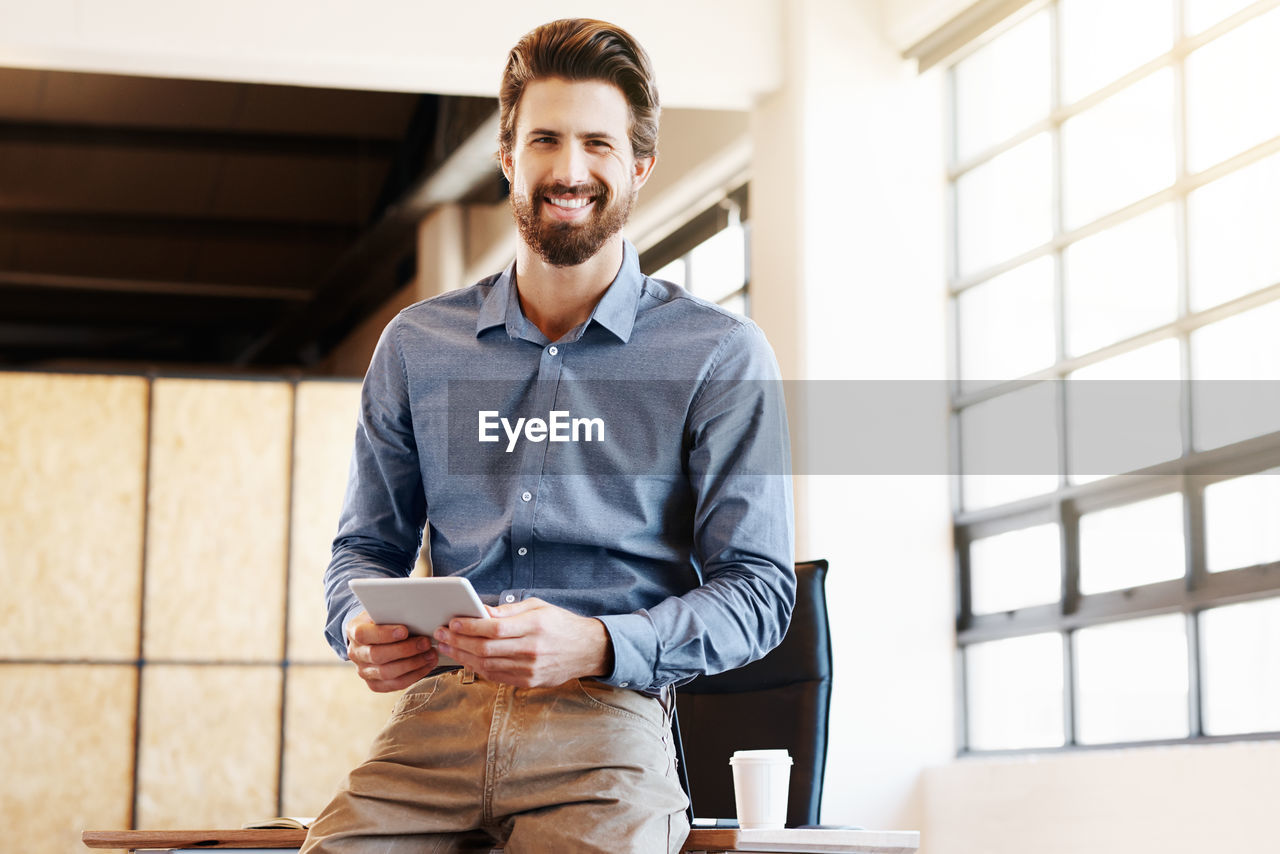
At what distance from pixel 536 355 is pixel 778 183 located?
2.85 metres

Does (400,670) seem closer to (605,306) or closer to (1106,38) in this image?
(605,306)

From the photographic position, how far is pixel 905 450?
4180 mm

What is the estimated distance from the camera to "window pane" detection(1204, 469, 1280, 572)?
3031mm

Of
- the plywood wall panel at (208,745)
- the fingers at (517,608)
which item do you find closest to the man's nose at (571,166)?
the fingers at (517,608)

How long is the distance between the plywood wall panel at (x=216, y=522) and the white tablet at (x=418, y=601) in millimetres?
4137

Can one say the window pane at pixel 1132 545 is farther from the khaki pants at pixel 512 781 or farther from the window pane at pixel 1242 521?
the khaki pants at pixel 512 781

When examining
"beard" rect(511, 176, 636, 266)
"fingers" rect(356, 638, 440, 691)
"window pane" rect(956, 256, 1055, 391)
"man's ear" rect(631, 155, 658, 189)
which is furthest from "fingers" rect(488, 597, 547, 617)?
"window pane" rect(956, 256, 1055, 391)

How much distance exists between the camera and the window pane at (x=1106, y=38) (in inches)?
140

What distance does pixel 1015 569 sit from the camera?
3994mm

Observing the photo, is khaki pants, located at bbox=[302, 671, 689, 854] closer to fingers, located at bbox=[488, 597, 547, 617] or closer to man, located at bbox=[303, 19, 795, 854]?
man, located at bbox=[303, 19, 795, 854]

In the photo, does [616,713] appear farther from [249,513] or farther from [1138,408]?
[249,513]

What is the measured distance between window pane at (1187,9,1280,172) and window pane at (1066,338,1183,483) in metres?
0.46

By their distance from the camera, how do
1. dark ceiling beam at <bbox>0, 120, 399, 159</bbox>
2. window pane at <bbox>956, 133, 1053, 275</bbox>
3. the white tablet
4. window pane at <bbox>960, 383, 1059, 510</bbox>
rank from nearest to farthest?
the white tablet < window pane at <bbox>960, 383, 1059, 510</bbox> < window pane at <bbox>956, 133, 1053, 275</bbox> < dark ceiling beam at <bbox>0, 120, 399, 159</bbox>

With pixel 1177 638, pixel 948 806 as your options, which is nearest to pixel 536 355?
pixel 1177 638
